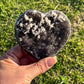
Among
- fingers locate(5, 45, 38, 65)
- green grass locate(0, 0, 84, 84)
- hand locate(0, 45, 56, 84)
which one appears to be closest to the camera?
hand locate(0, 45, 56, 84)

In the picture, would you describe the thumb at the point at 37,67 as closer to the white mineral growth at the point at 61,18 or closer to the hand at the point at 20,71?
the hand at the point at 20,71

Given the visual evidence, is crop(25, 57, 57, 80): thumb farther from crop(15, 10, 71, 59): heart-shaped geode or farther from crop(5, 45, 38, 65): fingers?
crop(5, 45, 38, 65): fingers

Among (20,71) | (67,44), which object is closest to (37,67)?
(20,71)

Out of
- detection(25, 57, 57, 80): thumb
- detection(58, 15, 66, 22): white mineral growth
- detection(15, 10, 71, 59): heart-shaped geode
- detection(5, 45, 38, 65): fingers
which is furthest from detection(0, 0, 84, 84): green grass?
detection(58, 15, 66, 22): white mineral growth

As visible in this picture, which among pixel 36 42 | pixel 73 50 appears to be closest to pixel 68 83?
pixel 73 50

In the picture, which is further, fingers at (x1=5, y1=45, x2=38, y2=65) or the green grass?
the green grass

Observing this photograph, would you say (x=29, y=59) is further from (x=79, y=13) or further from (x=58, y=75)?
(x=79, y=13)

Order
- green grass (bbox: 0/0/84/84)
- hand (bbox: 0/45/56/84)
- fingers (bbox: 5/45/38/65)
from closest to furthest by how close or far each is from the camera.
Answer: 1. hand (bbox: 0/45/56/84)
2. fingers (bbox: 5/45/38/65)
3. green grass (bbox: 0/0/84/84)

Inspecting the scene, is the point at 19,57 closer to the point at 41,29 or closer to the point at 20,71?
the point at 20,71

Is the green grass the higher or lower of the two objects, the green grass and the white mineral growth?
the lower
